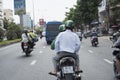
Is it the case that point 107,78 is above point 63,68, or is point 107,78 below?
below

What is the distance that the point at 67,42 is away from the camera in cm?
852

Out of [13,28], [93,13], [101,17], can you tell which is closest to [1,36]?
[13,28]

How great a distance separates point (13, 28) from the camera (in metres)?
71.8

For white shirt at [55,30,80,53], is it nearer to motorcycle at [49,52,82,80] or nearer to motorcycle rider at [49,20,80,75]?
motorcycle rider at [49,20,80,75]

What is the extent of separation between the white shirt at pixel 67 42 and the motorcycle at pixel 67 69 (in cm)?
32

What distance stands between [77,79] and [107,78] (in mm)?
3518

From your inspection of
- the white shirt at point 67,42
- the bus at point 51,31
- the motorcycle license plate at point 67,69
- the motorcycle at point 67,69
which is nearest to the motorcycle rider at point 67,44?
the white shirt at point 67,42

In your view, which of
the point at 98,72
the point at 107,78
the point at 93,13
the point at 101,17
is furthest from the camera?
the point at 101,17

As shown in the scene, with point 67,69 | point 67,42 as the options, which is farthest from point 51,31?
point 67,69

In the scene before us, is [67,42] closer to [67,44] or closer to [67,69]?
[67,44]

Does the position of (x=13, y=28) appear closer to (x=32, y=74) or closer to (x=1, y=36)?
(x=1, y=36)

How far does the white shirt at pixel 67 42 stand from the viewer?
333 inches

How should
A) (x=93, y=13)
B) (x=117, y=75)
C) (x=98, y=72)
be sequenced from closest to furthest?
(x=117, y=75)
(x=98, y=72)
(x=93, y=13)

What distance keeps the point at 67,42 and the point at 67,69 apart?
79 centimetres
